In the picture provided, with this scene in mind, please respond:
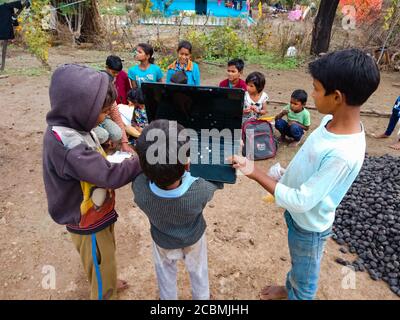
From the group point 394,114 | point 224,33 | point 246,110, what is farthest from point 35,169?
point 224,33

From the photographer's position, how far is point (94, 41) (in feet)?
36.1

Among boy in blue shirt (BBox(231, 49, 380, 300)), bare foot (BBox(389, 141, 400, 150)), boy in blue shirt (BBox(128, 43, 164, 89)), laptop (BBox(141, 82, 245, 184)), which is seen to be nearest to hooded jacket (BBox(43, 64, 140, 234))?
laptop (BBox(141, 82, 245, 184))

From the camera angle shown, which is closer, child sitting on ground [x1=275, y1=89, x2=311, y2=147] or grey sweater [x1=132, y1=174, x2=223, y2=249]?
grey sweater [x1=132, y1=174, x2=223, y2=249]

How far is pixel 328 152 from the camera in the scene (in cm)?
142

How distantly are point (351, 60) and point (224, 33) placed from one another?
26.8ft

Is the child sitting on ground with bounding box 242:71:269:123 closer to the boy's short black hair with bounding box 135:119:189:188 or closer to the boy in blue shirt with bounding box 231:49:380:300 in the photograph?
the boy in blue shirt with bounding box 231:49:380:300

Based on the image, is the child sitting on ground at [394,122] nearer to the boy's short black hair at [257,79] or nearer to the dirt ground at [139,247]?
the dirt ground at [139,247]

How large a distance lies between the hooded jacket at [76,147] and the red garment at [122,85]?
124 inches

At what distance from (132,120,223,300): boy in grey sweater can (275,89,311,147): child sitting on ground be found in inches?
117

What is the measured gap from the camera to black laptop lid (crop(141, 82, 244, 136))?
6.16ft

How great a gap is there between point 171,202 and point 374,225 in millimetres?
2187

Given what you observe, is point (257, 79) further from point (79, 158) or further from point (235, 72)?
point (79, 158)

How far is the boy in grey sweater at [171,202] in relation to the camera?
138 centimetres

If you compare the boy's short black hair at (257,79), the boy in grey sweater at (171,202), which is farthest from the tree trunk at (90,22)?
the boy in grey sweater at (171,202)
